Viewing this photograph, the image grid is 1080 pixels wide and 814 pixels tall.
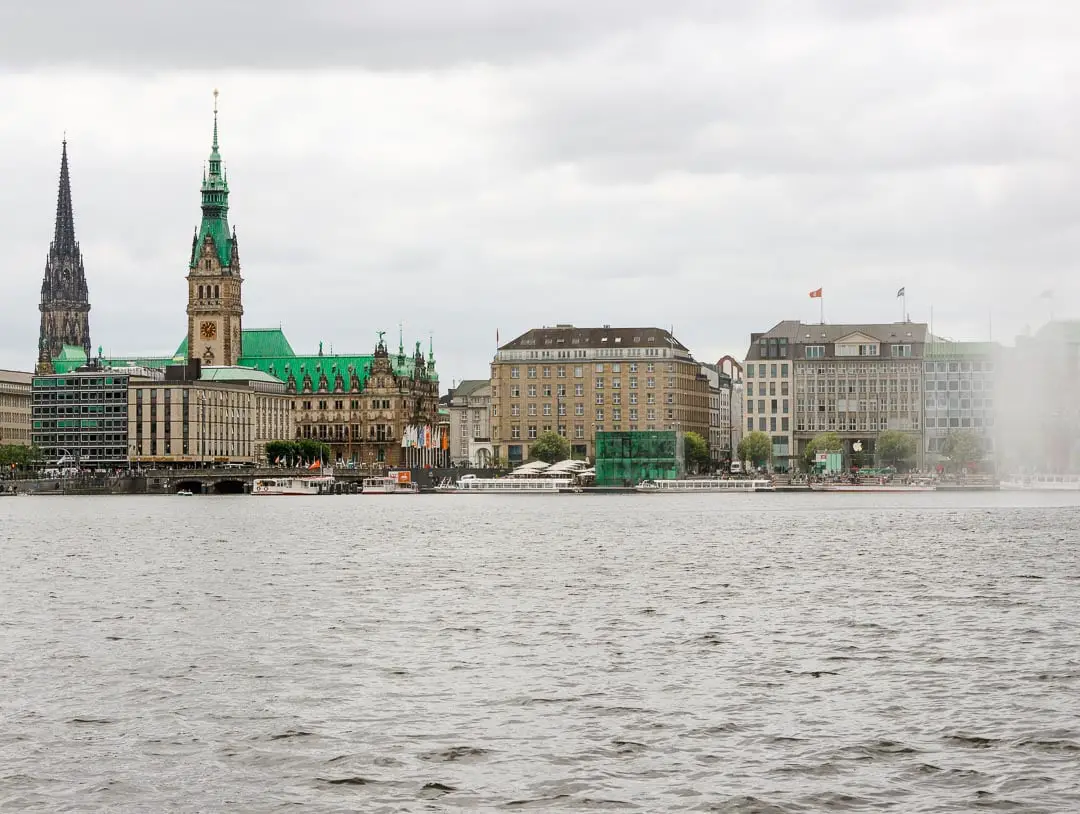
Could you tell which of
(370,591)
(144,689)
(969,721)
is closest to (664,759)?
(969,721)

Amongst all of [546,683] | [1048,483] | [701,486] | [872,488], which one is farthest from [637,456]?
[546,683]

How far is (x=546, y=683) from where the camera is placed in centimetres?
3616

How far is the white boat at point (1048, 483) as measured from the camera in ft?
547

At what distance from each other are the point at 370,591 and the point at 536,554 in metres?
21.4

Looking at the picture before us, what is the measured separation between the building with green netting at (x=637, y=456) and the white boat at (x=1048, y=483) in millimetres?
40076

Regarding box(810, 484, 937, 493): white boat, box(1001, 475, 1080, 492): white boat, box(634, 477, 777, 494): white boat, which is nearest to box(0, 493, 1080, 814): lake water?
box(1001, 475, 1080, 492): white boat

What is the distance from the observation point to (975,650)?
1604 inches

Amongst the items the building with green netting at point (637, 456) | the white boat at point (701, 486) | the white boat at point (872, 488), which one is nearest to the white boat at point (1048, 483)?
the white boat at point (872, 488)

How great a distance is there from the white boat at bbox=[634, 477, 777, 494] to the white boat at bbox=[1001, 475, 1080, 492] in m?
31.7

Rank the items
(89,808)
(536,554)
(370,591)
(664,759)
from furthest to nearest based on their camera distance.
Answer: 1. (536,554)
2. (370,591)
3. (664,759)
4. (89,808)

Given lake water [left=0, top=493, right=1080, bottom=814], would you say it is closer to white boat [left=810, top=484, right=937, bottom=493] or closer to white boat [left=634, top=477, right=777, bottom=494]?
white boat [left=810, top=484, right=937, bottom=493]

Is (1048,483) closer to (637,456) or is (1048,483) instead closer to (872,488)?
(872,488)

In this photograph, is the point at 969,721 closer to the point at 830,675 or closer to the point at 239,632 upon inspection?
the point at 830,675

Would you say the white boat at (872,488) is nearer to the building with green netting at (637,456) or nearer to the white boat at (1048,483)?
the white boat at (1048,483)
